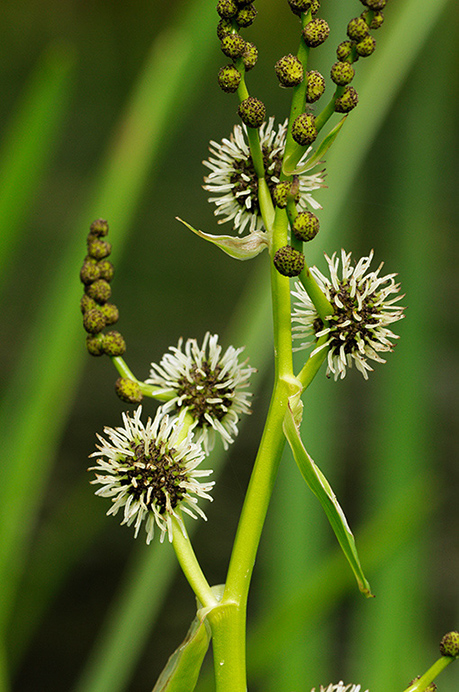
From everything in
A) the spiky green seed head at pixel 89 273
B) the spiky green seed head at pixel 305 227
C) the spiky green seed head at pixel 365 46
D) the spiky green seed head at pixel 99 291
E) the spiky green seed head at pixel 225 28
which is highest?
the spiky green seed head at pixel 365 46

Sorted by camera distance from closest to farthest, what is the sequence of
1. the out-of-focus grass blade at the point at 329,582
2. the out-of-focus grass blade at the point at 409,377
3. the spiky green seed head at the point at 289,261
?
the spiky green seed head at the point at 289,261 < the out-of-focus grass blade at the point at 329,582 < the out-of-focus grass blade at the point at 409,377

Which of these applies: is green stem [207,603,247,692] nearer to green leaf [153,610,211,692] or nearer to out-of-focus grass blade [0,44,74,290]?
green leaf [153,610,211,692]

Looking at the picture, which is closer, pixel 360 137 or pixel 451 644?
pixel 451 644

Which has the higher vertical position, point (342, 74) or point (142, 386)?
point (342, 74)

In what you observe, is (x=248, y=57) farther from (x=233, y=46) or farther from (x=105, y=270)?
(x=105, y=270)

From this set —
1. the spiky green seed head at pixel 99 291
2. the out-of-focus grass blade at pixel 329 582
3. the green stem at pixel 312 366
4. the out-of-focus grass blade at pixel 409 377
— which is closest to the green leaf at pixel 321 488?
the green stem at pixel 312 366

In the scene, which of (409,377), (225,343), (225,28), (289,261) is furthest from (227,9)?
(225,343)

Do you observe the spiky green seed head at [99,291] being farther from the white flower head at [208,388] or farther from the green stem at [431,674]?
the green stem at [431,674]
